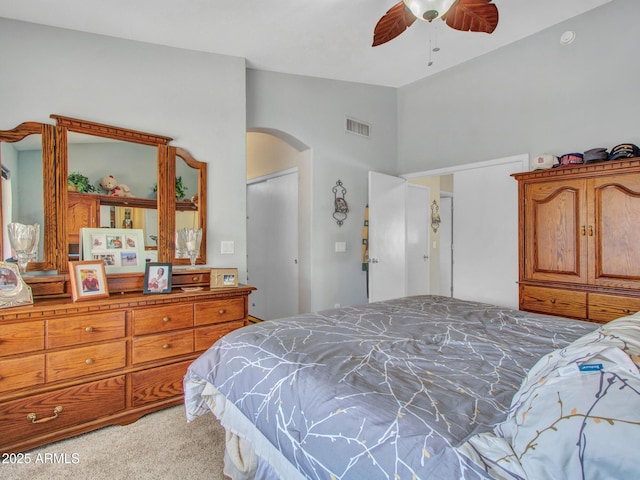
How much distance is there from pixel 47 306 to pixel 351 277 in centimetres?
290

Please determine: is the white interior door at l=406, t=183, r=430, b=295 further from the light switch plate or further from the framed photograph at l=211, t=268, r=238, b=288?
the framed photograph at l=211, t=268, r=238, b=288

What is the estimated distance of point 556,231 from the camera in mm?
2609

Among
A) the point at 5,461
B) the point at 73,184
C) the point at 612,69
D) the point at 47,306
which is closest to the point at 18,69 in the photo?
the point at 73,184

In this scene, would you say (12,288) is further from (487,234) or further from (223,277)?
(487,234)

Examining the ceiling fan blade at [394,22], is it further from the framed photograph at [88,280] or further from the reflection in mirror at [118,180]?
the framed photograph at [88,280]

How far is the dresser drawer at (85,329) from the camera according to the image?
6.22 feet

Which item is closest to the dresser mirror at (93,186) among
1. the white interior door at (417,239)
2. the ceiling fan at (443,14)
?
the ceiling fan at (443,14)

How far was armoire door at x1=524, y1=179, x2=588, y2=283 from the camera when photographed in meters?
2.48

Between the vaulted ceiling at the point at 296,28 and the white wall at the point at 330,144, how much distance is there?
0.22 metres

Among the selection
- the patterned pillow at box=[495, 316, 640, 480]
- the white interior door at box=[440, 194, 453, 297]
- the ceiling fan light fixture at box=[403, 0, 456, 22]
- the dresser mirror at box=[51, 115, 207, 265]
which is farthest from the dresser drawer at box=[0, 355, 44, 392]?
the white interior door at box=[440, 194, 453, 297]

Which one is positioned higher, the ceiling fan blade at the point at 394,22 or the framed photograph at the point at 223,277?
the ceiling fan blade at the point at 394,22

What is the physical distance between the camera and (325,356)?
1.23 meters

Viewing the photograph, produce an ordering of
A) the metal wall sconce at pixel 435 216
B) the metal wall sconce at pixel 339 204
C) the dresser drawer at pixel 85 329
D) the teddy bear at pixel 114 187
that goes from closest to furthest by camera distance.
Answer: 1. the dresser drawer at pixel 85 329
2. the teddy bear at pixel 114 187
3. the metal wall sconce at pixel 339 204
4. the metal wall sconce at pixel 435 216

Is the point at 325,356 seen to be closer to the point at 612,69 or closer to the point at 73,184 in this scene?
the point at 73,184
